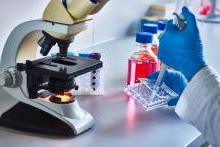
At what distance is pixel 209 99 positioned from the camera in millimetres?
1111

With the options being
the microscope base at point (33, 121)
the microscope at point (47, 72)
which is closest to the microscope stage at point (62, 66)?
the microscope at point (47, 72)

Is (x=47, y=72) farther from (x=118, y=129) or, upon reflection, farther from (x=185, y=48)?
(x=185, y=48)

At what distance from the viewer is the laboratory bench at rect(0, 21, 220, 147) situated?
1.05m

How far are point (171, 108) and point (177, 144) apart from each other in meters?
0.26

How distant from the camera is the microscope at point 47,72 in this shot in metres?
1.03

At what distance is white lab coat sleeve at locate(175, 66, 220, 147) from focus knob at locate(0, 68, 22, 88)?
1.49 ft

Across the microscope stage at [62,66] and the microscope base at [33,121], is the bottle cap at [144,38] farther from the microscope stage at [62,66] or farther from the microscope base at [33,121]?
the microscope base at [33,121]

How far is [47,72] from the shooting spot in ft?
3.46

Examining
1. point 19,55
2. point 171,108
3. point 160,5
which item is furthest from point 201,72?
point 160,5

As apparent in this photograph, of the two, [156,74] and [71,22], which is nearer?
[71,22]

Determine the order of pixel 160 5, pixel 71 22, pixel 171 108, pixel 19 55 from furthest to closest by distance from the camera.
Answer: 1. pixel 160 5
2. pixel 171 108
3. pixel 19 55
4. pixel 71 22

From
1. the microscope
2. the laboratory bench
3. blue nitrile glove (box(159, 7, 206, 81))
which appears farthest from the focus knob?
blue nitrile glove (box(159, 7, 206, 81))

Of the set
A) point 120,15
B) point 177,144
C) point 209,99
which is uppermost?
point 120,15

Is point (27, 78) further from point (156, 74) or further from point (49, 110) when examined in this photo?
point (156, 74)
